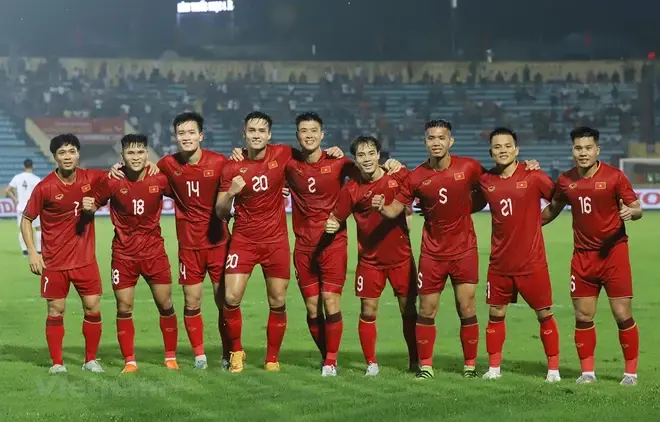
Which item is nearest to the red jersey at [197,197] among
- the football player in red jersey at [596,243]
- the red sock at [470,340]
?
the red sock at [470,340]

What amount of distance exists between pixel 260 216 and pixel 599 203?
113 inches

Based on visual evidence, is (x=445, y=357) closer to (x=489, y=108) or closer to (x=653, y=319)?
(x=653, y=319)

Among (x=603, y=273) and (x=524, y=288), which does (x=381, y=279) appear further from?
(x=603, y=273)

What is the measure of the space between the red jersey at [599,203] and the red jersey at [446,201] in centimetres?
82

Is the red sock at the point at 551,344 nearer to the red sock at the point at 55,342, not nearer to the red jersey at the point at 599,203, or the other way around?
the red jersey at the point at 599,203

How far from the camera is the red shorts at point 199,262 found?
9102mm

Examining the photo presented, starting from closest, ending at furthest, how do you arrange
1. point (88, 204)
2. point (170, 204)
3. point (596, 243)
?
point (596, 243) < point (88, 204) < point (170, 204)

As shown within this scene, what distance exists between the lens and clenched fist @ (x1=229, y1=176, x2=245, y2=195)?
856 cm

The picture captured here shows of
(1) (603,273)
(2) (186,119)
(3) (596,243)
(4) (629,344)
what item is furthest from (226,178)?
(4) (629,344)

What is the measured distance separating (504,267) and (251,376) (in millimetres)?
2285

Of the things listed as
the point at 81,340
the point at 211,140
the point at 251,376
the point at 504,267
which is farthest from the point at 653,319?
the point at 211,140

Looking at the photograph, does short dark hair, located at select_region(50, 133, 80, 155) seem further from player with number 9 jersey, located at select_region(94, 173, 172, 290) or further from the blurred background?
the blurred background

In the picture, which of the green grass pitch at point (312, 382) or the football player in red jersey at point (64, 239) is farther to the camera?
the football player in red jersey at point (64, 239)

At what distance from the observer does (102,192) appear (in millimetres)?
9016
